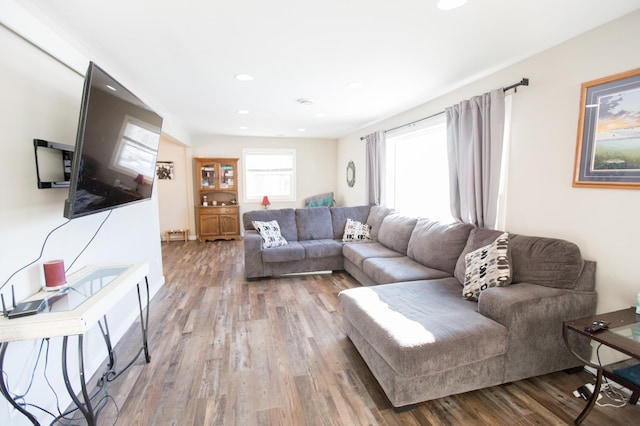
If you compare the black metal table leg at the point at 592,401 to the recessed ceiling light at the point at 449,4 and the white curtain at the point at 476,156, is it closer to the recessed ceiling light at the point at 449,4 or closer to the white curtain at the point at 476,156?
the white curtain at the point at 476,156

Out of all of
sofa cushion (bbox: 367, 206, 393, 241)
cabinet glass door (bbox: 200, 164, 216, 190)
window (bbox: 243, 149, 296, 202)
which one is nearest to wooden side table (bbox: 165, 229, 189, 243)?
cabinet glass door (bbox: 200, 164, 216, 190)

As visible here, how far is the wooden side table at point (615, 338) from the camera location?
4.61 feet

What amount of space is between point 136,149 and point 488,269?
2738mm

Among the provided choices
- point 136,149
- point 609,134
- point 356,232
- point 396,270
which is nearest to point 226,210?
point 356,232

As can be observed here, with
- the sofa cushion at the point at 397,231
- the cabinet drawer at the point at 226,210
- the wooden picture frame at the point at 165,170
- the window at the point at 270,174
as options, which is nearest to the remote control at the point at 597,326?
the sofa cushion at the point at 397,231

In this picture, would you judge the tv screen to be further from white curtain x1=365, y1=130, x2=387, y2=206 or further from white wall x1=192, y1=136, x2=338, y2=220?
white wall x1=192, y1=136, x2=338, y2=220

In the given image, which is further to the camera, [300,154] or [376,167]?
[300,154]

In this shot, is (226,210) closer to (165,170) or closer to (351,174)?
(165,170)

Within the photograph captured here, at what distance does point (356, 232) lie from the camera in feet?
14.7

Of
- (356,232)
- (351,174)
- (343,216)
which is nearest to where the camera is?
(356,232)

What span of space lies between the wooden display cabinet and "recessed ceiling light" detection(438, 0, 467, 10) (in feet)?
17.9

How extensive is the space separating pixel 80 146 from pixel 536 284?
2869 mm

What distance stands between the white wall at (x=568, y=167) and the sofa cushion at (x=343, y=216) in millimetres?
2400

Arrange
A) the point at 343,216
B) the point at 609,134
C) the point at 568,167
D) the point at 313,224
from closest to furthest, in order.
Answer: the point at 609,134 → the point at 568,167 → the point at 313,224 → the point at 343,216
